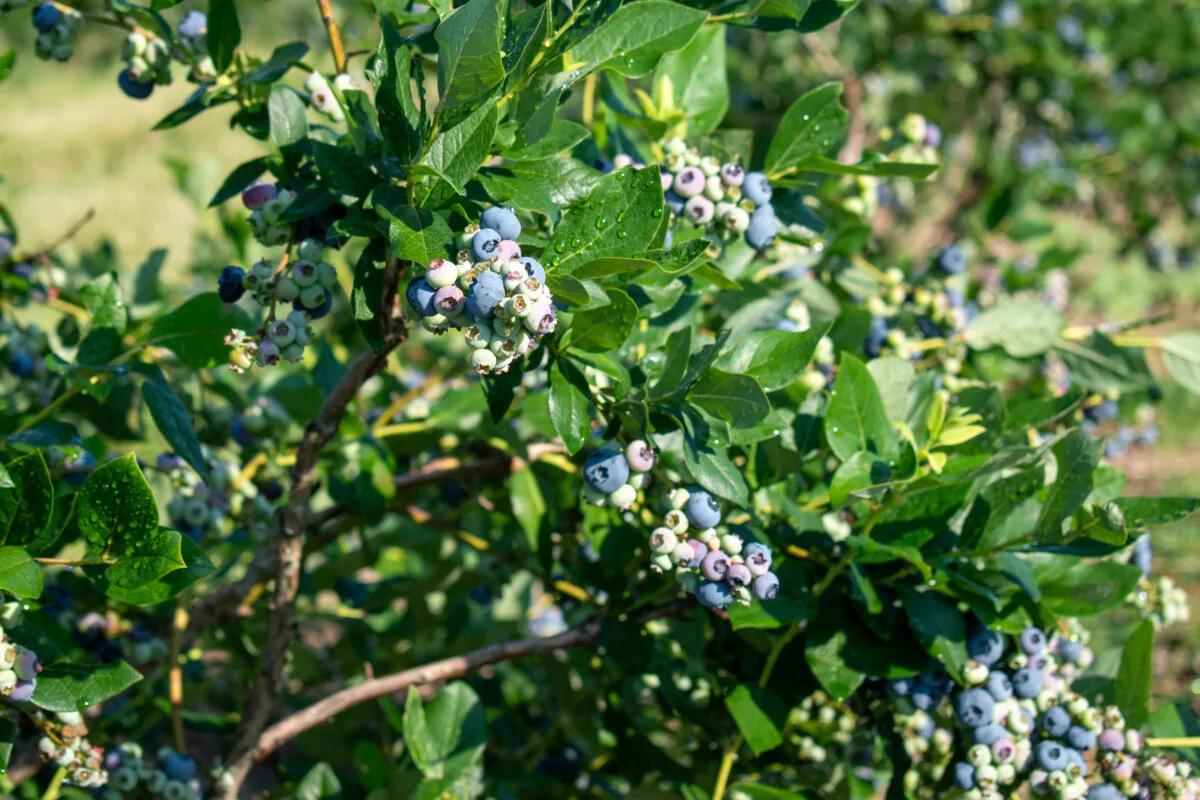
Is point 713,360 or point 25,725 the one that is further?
point 25,725

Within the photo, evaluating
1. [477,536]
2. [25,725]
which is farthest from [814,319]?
[25,725]

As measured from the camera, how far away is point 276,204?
3.65 feet

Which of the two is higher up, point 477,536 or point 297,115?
point 297,115

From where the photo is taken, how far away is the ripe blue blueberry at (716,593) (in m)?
1.12

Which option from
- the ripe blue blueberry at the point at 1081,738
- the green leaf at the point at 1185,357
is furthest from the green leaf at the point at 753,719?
the green leaf at the point at 1185,357

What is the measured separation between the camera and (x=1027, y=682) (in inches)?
51.9

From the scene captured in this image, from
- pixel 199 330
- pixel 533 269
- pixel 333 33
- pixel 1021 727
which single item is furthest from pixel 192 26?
pixel 1021 727

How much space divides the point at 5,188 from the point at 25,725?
7.20m

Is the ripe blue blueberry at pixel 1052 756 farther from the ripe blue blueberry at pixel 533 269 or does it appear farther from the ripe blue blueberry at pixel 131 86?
the ripe blue blueberry at pixel 131 86

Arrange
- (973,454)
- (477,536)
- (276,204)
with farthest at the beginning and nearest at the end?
(477,536)
(973,454)
(276,204)

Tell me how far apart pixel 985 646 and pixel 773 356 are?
491 millimetres

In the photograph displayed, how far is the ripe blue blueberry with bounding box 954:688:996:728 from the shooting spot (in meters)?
1.27

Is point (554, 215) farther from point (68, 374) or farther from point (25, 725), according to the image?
point (25, 725)

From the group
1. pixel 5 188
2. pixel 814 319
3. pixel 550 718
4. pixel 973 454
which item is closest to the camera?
pixel 973 454
